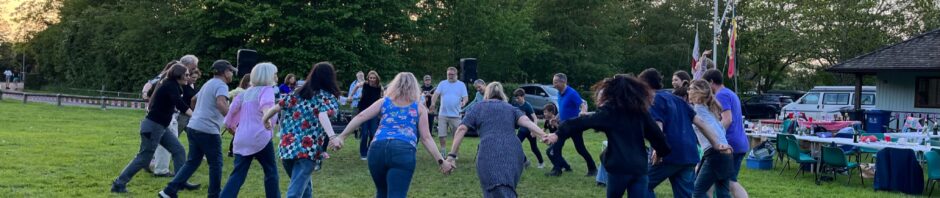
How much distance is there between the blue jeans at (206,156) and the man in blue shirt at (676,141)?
356cm

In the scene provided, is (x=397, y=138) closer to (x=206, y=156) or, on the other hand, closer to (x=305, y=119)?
(x=305, y=119)

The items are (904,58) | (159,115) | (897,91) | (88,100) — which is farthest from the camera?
(88,100)

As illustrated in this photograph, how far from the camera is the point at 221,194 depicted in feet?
20.5

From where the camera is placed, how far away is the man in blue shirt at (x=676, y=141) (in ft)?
19.5

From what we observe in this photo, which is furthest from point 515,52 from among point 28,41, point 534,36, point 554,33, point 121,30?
point 28,41

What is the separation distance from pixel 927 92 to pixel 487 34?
1842cm

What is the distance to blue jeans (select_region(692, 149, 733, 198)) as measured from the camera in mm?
6262

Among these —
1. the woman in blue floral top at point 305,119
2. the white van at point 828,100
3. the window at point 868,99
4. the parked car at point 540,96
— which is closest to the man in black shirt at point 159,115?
the woman in blue floral top at point 305,119

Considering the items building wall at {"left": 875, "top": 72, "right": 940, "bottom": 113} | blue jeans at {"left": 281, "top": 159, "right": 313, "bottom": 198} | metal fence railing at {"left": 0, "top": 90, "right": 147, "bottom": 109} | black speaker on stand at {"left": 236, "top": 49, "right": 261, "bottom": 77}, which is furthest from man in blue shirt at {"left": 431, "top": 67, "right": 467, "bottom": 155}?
metal fence railing at {"left": 0, "top": 90, "right": 147, "bottom": 109}

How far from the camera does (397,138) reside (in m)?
5.61

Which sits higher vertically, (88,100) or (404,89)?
(404,89)

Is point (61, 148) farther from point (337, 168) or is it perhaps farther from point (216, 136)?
point (216, 136)

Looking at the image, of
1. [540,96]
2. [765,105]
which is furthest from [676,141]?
[765,105]

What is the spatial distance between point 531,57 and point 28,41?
39.2m
